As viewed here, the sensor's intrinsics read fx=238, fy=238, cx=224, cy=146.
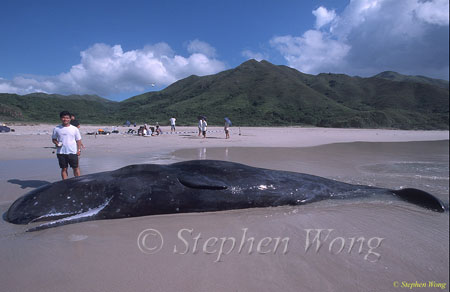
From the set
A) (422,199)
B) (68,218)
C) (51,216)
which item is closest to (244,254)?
(68,218)

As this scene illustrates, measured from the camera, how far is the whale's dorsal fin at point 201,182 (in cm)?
353

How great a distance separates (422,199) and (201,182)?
3.66m

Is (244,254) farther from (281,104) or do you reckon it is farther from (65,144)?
(281,104)

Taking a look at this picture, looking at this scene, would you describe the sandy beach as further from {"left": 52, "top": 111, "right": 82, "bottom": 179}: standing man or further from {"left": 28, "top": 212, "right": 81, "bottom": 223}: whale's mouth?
{"left": 52, "top": 111, "right": 82, "bottom": 179}: standing man

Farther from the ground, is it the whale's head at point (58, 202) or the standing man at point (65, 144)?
the standing man at point (65, 144)

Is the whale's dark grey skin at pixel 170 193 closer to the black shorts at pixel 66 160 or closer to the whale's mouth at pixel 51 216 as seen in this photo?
the whale's mouth at pixel 51 216

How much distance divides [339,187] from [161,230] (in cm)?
323

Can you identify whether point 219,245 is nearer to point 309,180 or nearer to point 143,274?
point 143,274

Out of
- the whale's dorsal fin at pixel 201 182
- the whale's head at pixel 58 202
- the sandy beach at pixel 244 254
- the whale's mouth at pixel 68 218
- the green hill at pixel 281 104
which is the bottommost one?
the sandy beach at pixel 244 254

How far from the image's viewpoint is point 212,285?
204 centimetres

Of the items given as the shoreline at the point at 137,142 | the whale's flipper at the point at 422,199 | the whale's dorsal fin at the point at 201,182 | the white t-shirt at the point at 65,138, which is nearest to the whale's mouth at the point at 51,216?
the whale's dorsal fin at the point at 201,182

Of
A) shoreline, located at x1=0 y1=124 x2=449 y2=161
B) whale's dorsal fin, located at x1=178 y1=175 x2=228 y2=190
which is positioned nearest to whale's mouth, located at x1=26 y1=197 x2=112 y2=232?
whale's dorsal fin, located at x1=178 y1=175 x2=228 y2=190

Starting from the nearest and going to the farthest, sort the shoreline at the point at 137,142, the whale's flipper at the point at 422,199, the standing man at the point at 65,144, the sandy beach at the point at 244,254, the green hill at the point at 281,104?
1. the sandy beach at the point at 244,254
2. the whale's flipper at the point at 422,199
3. the standing man at the point at 65,144
4. the shoreline at the point at 137,142
5. the green hill at the point at 281,104

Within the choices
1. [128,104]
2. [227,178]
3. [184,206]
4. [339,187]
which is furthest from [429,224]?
[128,104]
